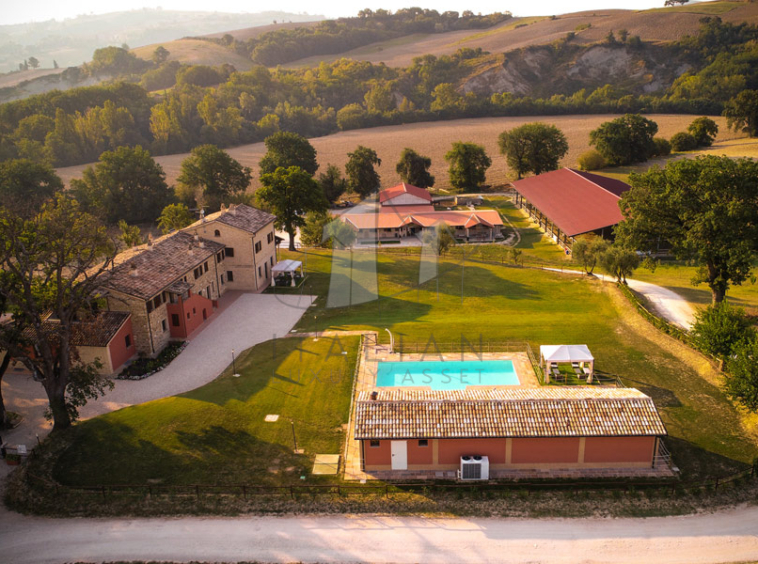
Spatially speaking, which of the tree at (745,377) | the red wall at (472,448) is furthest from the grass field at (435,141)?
the red wall at (472,448)

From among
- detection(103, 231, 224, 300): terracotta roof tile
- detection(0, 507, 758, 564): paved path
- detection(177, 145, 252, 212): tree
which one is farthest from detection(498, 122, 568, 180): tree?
→ detection(0, 507, 758, 564): paved path

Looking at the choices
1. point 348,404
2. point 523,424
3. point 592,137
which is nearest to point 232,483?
point 348,404

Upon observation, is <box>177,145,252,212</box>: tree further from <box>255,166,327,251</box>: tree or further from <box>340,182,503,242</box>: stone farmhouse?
<box>255,166,327,251</box>: tree

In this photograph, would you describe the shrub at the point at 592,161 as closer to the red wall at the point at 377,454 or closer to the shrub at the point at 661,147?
the shrub at the point at 661,147

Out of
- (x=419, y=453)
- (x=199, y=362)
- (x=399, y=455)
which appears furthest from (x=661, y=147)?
(x=399, y=455)

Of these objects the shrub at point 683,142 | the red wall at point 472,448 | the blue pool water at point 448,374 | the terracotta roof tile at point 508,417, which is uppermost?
the shrub at point 683,142
